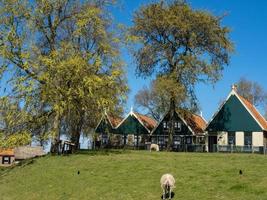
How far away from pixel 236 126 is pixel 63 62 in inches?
1151

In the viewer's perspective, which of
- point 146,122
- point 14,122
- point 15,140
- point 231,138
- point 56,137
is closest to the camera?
point 15,140

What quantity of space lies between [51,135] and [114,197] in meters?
14.1

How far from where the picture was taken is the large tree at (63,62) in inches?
1465

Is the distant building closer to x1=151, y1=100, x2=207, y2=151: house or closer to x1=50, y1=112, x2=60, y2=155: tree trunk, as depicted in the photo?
x1=151, y1=100, x2=207, y2=151: house

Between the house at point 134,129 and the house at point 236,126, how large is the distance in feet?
39.4

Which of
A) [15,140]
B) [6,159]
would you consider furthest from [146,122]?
[6,159]

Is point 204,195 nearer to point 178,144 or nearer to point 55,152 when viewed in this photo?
point 55,152

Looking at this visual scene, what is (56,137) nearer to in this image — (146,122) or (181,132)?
(181,132)

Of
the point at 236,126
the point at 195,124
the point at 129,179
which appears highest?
the point at 195,124

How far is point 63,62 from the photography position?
37031mm

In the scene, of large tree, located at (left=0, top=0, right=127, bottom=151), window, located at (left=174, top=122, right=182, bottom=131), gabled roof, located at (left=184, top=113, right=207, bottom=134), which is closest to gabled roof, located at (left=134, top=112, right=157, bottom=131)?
window, located at (left=174, top=122, right=182, bottom=131)

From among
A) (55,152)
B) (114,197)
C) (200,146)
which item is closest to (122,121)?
(200,146)

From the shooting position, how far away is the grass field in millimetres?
23797

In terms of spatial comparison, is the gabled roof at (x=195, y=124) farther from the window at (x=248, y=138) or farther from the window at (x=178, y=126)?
the window at (x=248, y=138)
